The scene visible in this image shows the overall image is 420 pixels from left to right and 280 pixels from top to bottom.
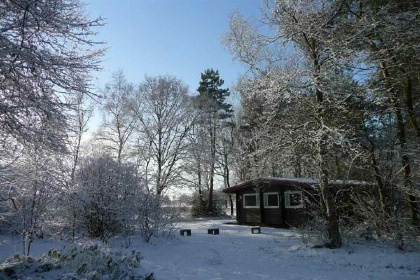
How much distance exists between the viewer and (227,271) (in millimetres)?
8617

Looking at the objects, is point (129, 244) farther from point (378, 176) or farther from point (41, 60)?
point (378, 176)

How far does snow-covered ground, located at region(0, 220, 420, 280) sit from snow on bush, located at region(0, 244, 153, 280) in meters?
0.87

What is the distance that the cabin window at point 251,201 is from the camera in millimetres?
22141

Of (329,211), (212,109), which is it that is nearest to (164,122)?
(212,109)

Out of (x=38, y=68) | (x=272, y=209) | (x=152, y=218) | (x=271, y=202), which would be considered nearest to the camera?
(x=38, y=68)

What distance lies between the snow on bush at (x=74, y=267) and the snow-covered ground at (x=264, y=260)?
2.87 ft

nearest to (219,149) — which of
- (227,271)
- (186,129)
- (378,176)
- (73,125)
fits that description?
(186,129)

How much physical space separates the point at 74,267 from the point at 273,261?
6.23 metres

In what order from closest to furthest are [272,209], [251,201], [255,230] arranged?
[255,230] < [272,209] < [251,201]

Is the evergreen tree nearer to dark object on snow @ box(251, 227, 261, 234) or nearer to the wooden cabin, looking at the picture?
the wooden cabin

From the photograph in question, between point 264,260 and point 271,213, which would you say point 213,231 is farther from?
point 264,260

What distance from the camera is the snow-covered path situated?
26.8ft

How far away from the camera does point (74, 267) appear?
20.1ft

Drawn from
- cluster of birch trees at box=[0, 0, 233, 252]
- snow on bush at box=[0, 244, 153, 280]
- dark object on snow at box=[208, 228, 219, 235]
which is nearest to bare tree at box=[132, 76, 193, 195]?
cluster of birch trees at box=[0, 0, 233, 252]
